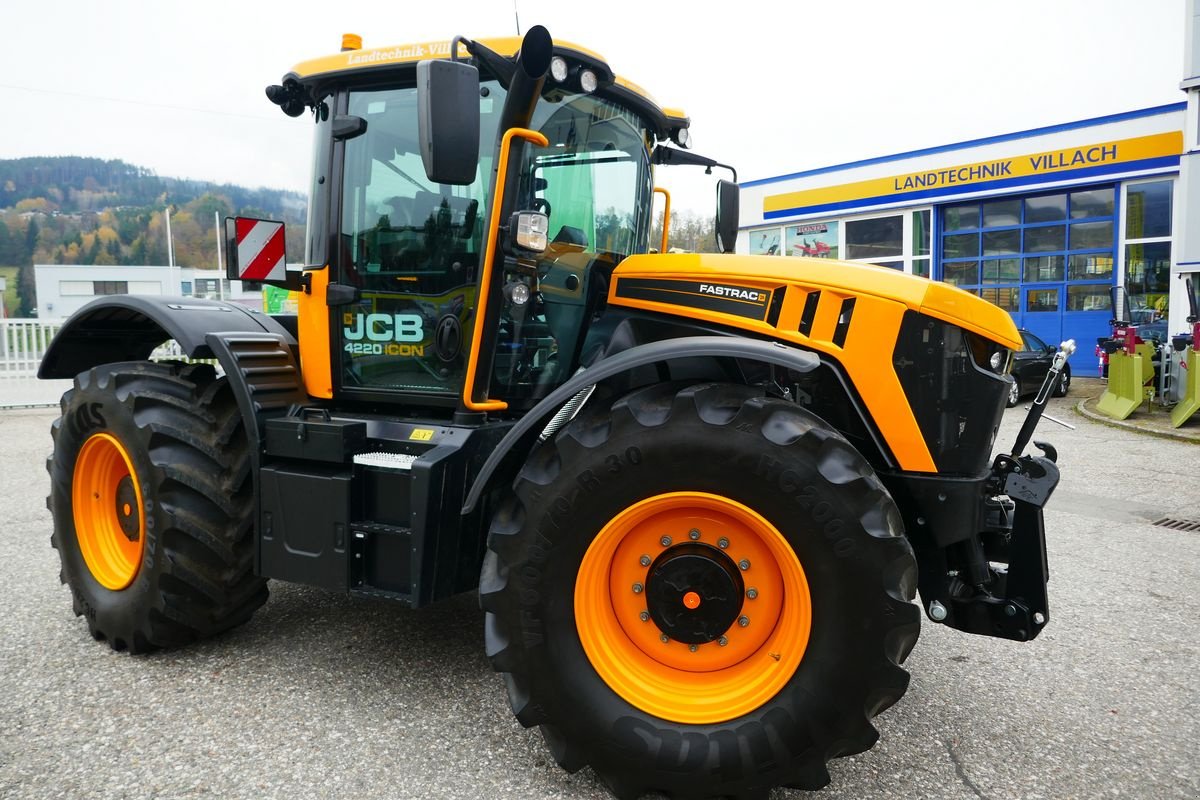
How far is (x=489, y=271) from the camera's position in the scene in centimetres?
315

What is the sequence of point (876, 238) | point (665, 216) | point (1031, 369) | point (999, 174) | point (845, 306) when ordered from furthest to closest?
1. point (876, 238)
2. point (999, 174)
3. point (1031, 369)
4. point (665, 216)
5. point (845, 306)

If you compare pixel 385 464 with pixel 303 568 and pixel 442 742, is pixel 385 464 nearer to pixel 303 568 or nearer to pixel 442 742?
pixel 303 568

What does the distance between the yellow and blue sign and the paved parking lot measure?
1688cm

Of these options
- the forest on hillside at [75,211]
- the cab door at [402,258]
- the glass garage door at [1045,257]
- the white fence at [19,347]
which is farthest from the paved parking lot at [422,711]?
the forest on hillside at [75,211]

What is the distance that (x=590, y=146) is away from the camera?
334 cm

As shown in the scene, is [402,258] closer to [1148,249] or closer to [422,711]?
[422,711]

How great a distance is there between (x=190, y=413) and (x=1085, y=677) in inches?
Answer: 161

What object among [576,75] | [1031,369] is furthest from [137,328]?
[1031,369]

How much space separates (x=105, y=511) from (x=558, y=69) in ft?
10.1

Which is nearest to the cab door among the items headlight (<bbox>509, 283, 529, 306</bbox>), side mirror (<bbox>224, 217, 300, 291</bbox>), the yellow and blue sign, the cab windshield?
the cab windshield

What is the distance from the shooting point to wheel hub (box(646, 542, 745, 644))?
8.63ft

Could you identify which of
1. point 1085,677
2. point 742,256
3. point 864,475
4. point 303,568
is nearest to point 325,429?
point 303,568

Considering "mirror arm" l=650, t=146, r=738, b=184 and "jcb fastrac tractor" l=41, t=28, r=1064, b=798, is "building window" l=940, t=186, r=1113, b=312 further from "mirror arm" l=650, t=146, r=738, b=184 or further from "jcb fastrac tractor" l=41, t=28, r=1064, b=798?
"jcb fastrac tractor" l=41, t=28, r=1064, b=798

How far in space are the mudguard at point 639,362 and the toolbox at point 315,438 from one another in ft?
2.08
